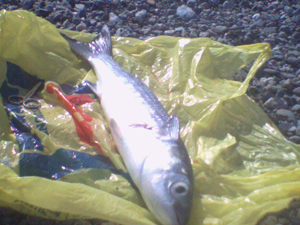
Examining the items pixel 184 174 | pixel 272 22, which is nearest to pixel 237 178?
pixel 184 174

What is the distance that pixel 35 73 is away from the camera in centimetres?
314

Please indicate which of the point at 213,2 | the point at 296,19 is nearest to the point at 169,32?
the point at 213,2

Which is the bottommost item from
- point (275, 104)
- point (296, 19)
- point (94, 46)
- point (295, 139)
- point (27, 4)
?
point (295, 139)

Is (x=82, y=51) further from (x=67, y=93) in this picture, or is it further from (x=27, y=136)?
(x=27, y=136)

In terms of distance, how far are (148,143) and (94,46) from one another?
1.70 metres

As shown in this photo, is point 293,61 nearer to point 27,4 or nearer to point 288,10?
point 288,10

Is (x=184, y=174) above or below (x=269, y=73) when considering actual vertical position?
above

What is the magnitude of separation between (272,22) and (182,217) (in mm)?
4287

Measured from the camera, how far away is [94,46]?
139 inches

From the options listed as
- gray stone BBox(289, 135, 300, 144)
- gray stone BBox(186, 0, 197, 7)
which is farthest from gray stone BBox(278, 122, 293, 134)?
gray stone BBox(186, 0, 197, 7)

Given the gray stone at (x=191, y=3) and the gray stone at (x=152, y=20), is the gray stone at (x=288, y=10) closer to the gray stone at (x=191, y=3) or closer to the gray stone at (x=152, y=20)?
the gray stone at (x=191, y=3)

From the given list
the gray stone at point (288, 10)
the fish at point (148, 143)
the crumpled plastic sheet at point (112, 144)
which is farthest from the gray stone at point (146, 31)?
the gray stone at point (288, 10)

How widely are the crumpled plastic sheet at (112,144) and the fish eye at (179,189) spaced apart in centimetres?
22

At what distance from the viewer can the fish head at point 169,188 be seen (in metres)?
1.92
